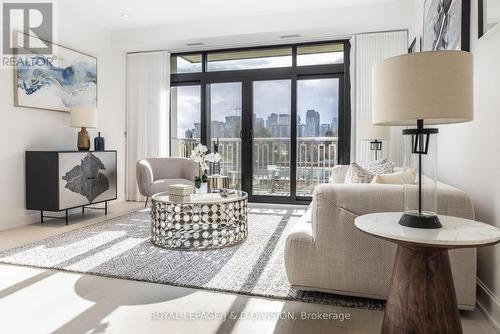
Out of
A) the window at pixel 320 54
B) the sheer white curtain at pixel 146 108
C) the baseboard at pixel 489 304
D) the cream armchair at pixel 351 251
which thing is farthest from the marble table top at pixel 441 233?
the sheer white curtain at pixel 146 108

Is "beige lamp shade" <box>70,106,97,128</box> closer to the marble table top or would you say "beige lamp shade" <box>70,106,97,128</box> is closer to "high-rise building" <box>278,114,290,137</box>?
"high-rise building" <box>278,114,290,137</box>

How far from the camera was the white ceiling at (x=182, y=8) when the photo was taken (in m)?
4.34

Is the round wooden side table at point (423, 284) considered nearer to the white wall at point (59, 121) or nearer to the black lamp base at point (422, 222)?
the black lamp base at point (422, 222)

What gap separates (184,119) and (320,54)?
2.44 metres

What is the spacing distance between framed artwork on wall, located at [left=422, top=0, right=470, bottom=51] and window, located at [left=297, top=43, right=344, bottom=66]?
5.76 ft

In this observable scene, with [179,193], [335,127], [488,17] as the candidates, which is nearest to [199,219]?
[179,193]

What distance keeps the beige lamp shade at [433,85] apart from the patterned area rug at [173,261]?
3.75 ft

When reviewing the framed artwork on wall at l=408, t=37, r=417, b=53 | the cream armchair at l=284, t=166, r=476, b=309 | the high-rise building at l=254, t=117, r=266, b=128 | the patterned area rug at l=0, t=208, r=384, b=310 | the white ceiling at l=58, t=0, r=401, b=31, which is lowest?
the patterned area rug at l=0, t=208, r=384, b=310

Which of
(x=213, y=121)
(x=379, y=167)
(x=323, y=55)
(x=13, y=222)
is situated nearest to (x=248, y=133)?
(x=213, y=121)

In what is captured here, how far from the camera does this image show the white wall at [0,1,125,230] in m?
3.81

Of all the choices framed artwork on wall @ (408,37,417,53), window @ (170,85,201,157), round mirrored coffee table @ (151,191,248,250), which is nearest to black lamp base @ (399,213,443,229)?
round mirrored coffee table @ (151,191,248,250)

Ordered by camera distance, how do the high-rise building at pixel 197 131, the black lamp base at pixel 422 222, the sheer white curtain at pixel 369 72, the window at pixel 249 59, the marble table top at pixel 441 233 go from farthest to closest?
the high-rise building at pixel 197 131 < the window at pixel 249 59 < the sheer white curtain at pixel 369 72 < the black lamp base at pixel 422 222 < the marble table top at pixel 441 233

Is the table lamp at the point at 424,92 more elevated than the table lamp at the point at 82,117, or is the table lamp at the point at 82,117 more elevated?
the table lamp at the point at 82,117

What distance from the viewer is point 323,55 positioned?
16.8ft
